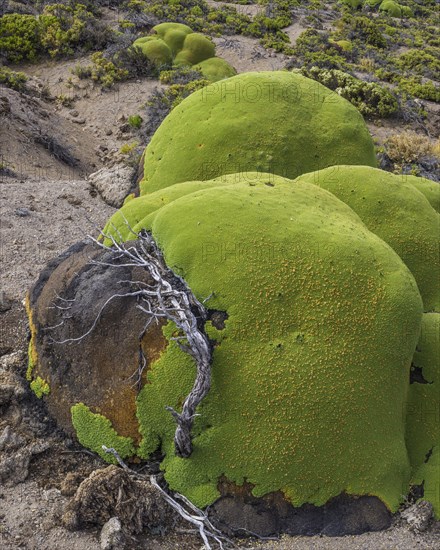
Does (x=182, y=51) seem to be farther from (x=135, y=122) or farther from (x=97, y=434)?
(x=97, y=434)

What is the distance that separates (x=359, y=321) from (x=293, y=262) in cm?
92

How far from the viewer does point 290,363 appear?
531 cm

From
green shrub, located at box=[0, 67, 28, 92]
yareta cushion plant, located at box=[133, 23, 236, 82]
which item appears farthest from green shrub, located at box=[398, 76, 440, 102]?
green shrub, located at box=[0, 67, 28, 92]

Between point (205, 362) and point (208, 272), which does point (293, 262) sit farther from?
point (205, 362)

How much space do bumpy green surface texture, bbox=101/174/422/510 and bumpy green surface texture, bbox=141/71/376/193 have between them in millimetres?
3176

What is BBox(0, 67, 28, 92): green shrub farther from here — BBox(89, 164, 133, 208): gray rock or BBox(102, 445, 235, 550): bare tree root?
BBox(102, 445, 235, 550): bare tree root

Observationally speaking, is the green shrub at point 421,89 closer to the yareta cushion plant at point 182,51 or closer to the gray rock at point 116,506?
the yareta cushion plant at point 182,51

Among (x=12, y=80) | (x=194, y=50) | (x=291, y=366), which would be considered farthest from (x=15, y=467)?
(x=194, y=50)

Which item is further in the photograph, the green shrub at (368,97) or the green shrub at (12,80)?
the green shrub at (368,97)

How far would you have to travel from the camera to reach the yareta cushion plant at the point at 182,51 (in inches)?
826

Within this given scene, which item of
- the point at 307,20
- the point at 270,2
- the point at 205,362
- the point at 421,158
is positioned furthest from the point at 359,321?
the point at 270,2

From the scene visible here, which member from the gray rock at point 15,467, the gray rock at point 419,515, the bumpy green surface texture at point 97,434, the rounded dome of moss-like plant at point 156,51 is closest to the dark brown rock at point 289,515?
the gray rock at point 419,515

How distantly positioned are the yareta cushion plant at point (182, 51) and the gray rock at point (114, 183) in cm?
901

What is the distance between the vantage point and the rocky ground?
5.02 m
